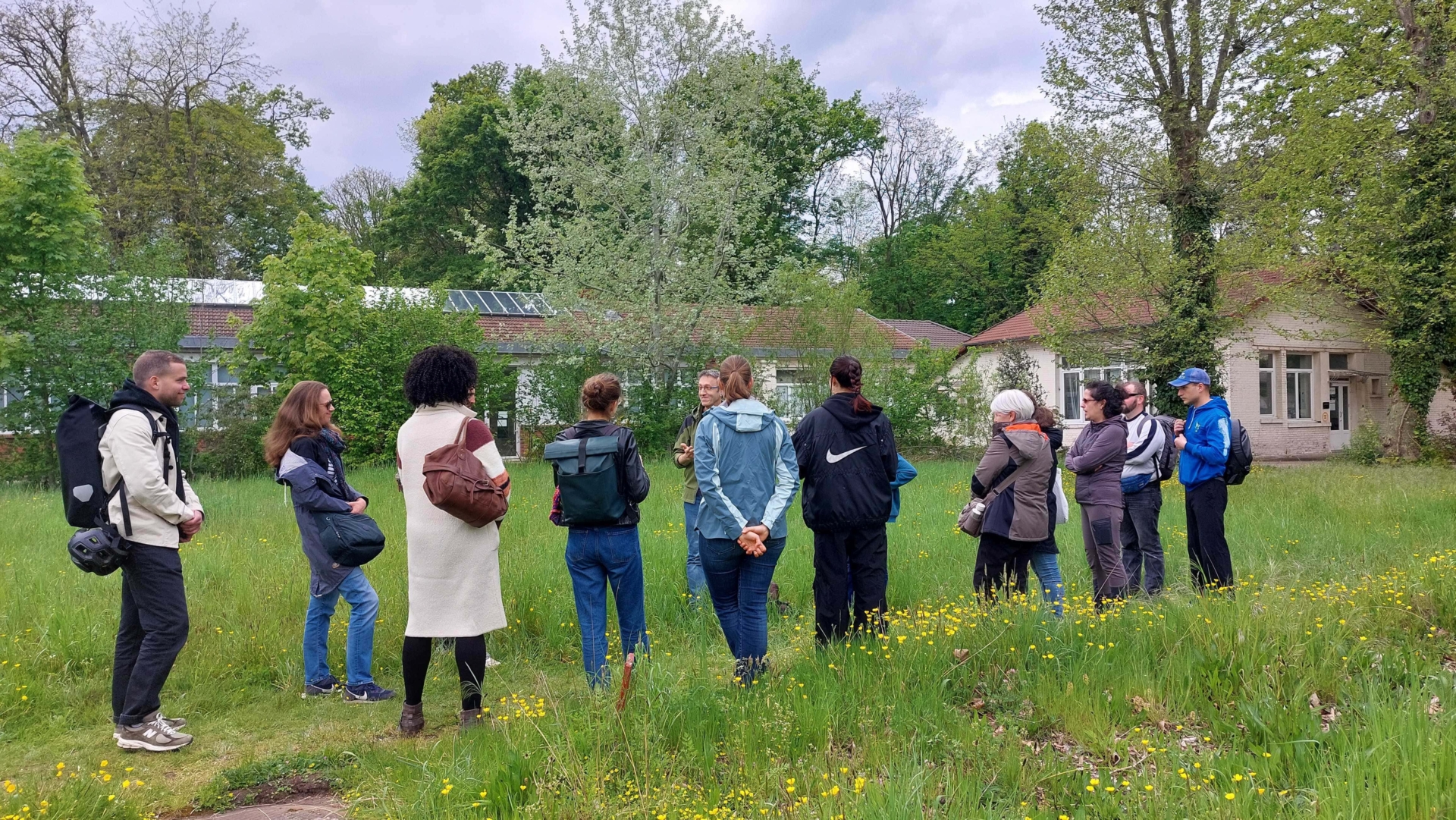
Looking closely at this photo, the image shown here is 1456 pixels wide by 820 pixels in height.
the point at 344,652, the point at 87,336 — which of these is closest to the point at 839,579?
the point at 344,652

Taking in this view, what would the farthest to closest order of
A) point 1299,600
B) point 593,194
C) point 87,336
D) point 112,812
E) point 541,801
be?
point 593,194
point 87,336
point 1299,600
point 112,812
point 541,801

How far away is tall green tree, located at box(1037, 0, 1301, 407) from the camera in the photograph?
21250 mm

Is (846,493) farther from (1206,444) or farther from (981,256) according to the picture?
(981,256)

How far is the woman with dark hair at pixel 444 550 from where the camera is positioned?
15.1 ft

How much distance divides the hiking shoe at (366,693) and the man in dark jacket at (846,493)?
2730 mm

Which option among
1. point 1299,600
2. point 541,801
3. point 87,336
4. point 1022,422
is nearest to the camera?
point 541,801

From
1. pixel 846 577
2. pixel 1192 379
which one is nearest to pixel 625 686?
pixel 846 577

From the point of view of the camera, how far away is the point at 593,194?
2134cm

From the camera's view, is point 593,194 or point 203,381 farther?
point 593,194

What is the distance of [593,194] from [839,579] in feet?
57.6

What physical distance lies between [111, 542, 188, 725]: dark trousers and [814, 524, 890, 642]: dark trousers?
3.46 metres

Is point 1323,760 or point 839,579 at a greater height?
point 839,579

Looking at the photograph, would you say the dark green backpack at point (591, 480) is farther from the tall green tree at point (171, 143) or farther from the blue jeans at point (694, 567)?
the tall green tree at point (171, 143)

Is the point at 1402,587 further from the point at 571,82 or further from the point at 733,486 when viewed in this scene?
the point at 571,82
